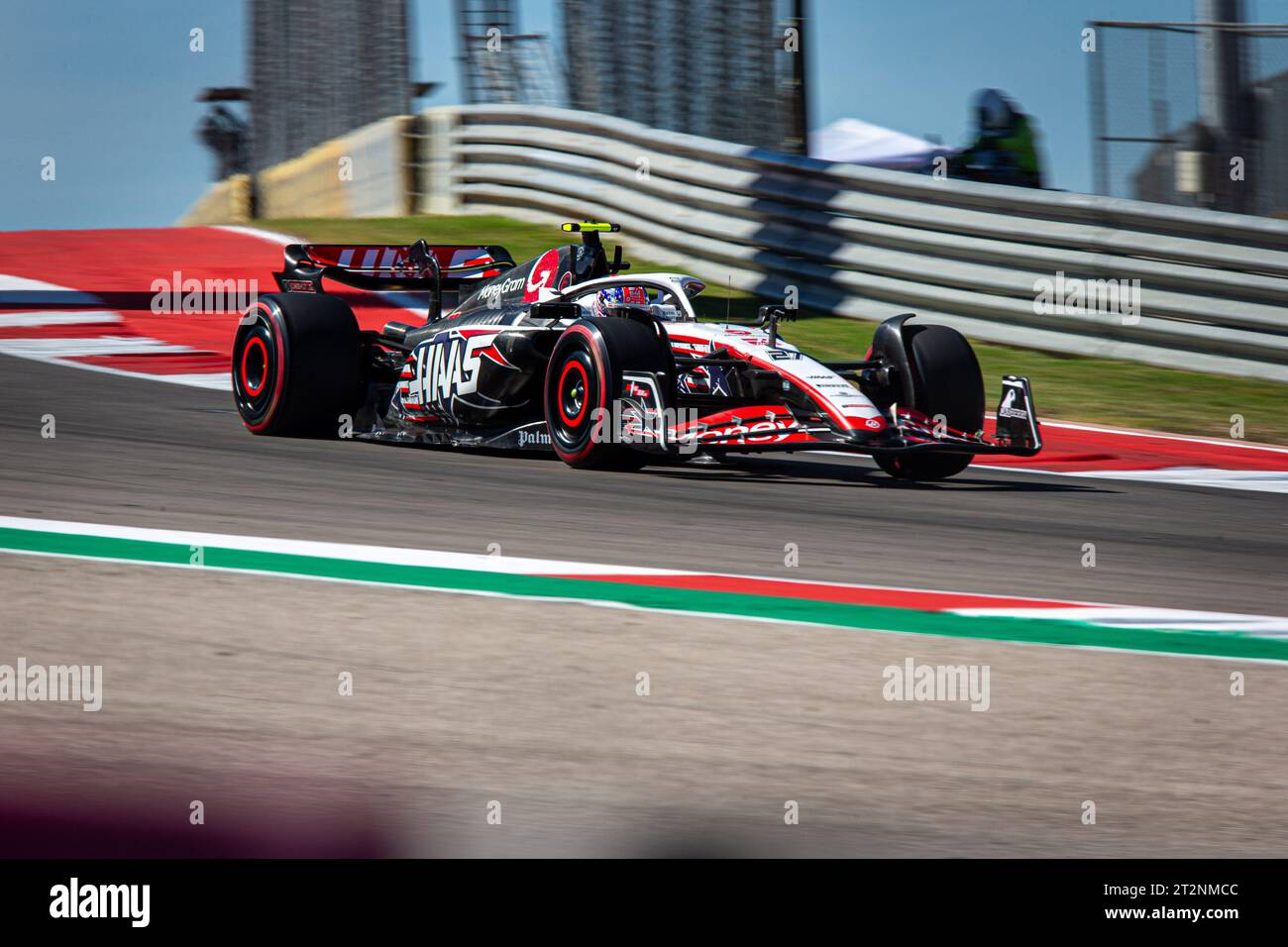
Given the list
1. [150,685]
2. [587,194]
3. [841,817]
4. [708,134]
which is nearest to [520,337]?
[150,685]

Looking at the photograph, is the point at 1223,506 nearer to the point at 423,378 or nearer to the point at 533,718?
the point at 423,378

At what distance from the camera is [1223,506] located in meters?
7.81

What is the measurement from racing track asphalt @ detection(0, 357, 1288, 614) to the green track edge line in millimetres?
380

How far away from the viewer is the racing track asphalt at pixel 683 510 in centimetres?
574

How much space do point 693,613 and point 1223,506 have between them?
3.93 m

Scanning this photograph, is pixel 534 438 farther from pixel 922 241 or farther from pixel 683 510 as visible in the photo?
pixel 922 241

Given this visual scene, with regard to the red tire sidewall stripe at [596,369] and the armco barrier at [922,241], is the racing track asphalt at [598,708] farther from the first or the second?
the armco barrier at [922,241]

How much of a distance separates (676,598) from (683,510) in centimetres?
169

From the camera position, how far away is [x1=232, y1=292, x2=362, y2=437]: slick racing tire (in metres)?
8.38

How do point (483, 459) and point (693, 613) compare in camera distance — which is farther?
point (483, 459)
